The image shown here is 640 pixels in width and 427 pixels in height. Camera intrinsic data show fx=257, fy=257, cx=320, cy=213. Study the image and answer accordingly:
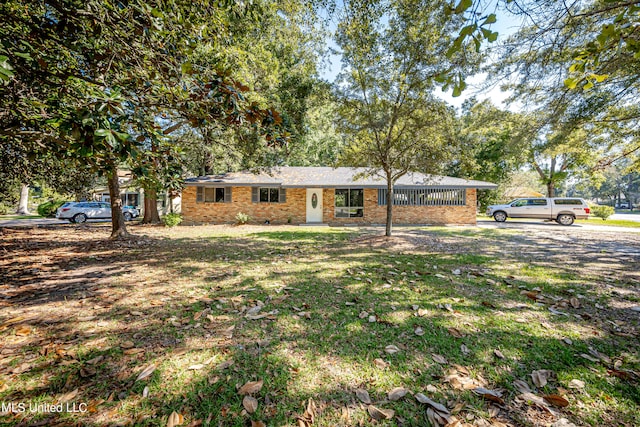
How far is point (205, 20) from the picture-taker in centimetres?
419

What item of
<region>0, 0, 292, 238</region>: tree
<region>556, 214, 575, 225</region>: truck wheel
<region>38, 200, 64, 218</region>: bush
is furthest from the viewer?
<region>38, 200, 64, 218</region>: bush

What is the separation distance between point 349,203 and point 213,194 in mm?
8506

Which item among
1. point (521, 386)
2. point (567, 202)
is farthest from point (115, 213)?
point (567, 202)

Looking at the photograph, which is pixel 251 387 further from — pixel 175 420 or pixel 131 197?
pixel 131 197

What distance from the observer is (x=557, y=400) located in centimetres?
186

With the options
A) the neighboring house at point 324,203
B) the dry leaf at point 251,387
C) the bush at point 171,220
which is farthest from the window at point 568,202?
the bush at point 171,220

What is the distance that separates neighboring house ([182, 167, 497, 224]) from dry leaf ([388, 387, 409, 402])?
1403cm

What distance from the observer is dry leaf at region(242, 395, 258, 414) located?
1.77 metres

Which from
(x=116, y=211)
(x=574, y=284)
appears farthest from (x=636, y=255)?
(x=116, y=211)

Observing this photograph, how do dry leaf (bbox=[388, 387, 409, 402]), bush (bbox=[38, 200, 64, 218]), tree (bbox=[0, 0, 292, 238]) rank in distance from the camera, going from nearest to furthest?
1. dry leaf (bbox=[388, 387, 409, 402])
2. tree (bbox=[0, 0, 292, 238])
3. bush (bbox=[38, 200, 64, 218])

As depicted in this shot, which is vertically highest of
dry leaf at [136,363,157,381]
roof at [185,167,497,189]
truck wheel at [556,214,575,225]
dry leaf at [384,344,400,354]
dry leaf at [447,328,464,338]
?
roof at [185,167,497,189]

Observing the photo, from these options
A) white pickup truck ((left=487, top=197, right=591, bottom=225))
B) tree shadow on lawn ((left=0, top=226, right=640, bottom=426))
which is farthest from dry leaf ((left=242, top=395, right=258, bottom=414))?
white pickup truck ((left=487, top=197, right=591, bottom=225))

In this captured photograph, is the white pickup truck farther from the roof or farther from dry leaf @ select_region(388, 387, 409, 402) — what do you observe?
dry leaf @ select_region(388, 387, 409, 402)

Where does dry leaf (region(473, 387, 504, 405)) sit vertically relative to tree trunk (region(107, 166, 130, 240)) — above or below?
below
